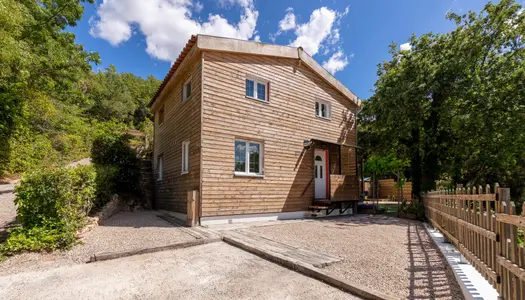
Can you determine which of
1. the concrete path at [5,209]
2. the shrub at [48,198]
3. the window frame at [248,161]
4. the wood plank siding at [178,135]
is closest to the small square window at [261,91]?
the window frame at [248,161]

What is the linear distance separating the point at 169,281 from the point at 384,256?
12.5 ft

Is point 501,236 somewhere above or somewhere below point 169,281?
above

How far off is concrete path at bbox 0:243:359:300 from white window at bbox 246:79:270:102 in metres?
6.47

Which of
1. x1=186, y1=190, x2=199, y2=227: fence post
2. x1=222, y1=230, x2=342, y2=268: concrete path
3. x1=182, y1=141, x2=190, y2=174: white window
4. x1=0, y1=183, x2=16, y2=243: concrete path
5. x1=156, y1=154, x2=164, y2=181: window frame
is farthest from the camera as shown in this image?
x1=156, y1=154, x2=164, y2=181: window frame

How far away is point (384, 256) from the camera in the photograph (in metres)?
4.72

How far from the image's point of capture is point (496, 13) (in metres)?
11.7

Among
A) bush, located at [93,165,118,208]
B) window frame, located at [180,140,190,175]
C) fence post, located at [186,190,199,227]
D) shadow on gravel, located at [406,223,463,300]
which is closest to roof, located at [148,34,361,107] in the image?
window frame, located at [180,140,190,175]

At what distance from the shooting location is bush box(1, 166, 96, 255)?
483 cm

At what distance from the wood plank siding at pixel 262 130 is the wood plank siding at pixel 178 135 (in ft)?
1.51

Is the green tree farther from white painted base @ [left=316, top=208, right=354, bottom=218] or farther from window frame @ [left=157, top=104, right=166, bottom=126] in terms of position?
white painted base @ [left=316, top=208, right=354, bottom=218]

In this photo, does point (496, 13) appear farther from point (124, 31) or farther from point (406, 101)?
point (124, 31)

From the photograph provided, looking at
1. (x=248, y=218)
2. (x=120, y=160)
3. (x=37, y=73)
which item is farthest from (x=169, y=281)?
(x=37, y=73)

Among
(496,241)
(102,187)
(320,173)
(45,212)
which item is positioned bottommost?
(45,212)

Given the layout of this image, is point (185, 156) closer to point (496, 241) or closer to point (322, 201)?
point (322, 201)
